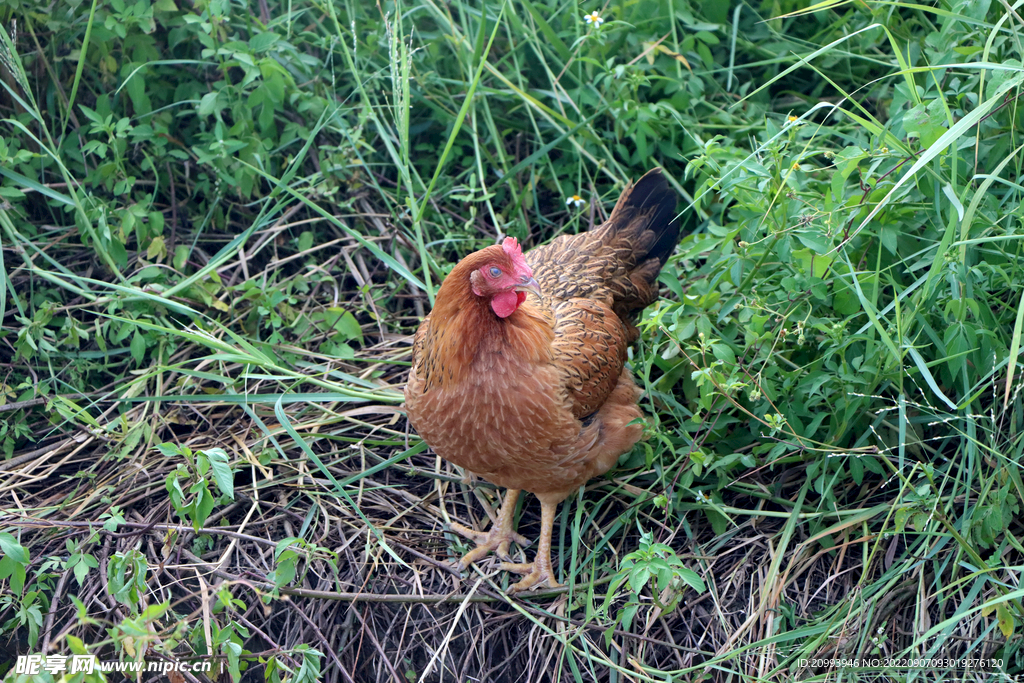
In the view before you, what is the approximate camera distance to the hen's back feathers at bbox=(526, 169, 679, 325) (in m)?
3.32

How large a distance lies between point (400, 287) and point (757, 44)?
2481 mm

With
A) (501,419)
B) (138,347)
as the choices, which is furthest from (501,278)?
(138,347)

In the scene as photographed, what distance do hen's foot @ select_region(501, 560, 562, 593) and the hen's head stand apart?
3.68 ft

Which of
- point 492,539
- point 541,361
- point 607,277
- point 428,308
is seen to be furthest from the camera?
point 428,308

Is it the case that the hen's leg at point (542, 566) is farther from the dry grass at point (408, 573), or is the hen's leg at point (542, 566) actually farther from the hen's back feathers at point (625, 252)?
the hen's back feathers at point (625, 252)

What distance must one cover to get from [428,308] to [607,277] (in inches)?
42.0

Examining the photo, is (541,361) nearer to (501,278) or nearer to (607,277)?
(501,278)

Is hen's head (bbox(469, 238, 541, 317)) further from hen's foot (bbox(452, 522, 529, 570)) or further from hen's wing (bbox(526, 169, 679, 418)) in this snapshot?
hen's foot (bbox(452, 522, 529, 570))

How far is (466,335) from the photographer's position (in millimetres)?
2682

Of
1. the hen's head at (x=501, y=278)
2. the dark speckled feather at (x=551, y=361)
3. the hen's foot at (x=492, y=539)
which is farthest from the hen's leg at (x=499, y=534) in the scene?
the hen's head at (x=501, y=278)

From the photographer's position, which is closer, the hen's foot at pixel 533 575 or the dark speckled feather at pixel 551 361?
the dark speckled feather at pixel 551 361

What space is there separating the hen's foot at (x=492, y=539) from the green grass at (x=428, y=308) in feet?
0.27

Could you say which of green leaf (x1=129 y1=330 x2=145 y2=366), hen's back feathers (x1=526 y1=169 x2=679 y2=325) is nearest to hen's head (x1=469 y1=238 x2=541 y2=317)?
hen's back feathers (x1=526 y1=169 x2=679 y2=325)

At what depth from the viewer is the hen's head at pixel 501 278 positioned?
8.48 feet
